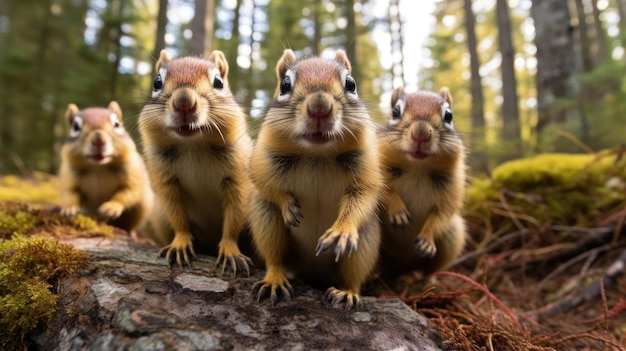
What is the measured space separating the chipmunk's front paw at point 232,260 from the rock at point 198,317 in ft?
0.25

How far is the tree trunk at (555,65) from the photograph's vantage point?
7059 millimetres

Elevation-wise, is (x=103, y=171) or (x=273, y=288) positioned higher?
(x=103, y=171)

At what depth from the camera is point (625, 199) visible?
460cm

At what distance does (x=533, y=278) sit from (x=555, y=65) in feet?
14.6

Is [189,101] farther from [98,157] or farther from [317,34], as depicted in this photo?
[317,34]

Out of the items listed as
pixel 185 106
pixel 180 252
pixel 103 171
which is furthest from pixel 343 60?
pixel 103 171

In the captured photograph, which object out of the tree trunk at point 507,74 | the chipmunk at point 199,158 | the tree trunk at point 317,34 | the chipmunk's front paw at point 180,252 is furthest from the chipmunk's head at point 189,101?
the tree trunk at point 317,34

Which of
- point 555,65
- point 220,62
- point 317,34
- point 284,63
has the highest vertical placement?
point 317,34

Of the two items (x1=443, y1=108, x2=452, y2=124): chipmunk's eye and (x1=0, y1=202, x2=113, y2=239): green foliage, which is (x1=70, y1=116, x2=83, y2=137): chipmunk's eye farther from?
(x1=443, y1=108, x2=452, y2=124): chipmunk's eye

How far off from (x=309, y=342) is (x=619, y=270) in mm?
3180

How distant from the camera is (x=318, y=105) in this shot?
6.91 ft

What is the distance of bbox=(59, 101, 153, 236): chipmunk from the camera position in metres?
3.74

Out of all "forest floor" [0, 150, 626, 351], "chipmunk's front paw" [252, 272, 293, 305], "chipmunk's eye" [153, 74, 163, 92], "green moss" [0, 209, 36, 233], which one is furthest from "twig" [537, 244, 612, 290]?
"green moss" [0, 209, 36, 233]

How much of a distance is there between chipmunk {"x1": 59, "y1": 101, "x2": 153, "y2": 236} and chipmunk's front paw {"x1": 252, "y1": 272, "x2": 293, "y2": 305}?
2032mm
